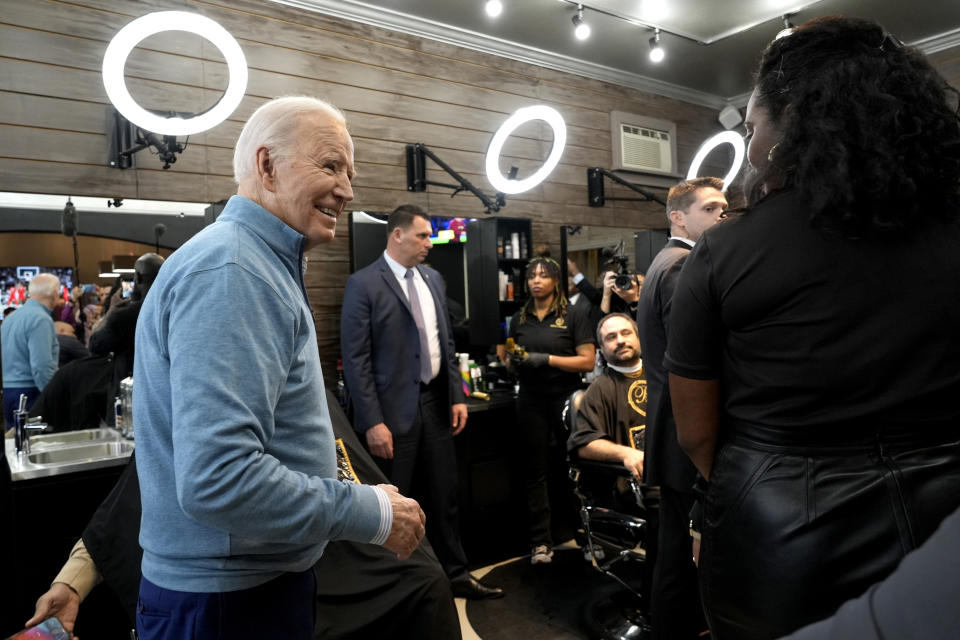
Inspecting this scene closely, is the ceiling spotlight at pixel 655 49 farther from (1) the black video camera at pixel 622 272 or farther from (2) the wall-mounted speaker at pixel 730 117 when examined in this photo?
(2) the wall-mounted speaker at pixel 730 117

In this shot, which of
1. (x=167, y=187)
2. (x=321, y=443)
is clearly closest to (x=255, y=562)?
(x=321, y=443)

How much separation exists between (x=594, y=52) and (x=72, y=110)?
3211mm

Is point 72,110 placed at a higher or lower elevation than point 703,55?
lower

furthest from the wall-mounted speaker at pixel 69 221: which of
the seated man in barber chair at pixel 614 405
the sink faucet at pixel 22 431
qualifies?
the seated man in barber chair at pixel 614 405

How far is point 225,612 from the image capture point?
968mm

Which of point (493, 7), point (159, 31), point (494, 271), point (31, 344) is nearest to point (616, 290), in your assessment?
point (494, 271)

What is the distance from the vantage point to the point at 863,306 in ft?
3.11

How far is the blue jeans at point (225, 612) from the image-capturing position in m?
0.96

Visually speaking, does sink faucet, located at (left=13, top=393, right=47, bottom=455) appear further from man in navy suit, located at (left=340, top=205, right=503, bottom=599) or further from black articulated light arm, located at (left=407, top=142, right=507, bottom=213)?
black articulated light arm, located at (left=407, top=142, right=507, bottom=213)

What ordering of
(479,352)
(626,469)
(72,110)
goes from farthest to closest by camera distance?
(479,352) → (72,110) → (626,469)

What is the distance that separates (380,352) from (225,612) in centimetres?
202

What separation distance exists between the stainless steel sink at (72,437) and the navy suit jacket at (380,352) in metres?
1.03

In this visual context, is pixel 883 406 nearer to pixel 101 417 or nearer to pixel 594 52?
pixel 101 417

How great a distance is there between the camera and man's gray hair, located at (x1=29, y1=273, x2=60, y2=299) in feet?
8.61
